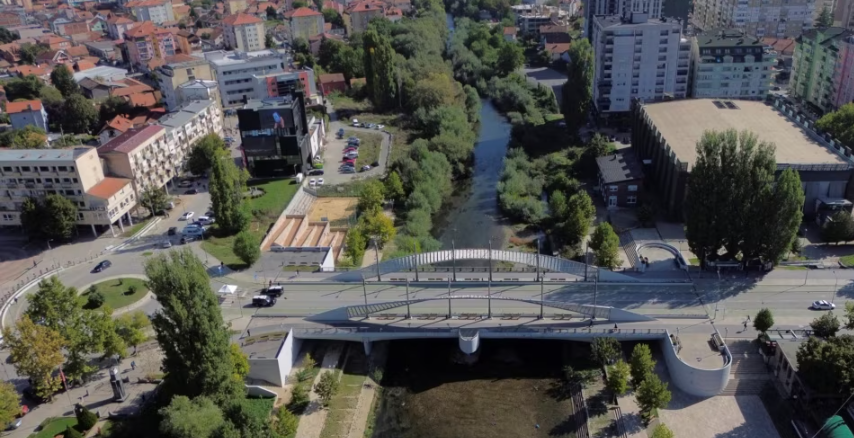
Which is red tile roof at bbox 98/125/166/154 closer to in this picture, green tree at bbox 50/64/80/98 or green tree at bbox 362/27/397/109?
green tree at bbox 362/27/397/109

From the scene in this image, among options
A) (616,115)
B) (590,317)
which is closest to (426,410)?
(590,317)

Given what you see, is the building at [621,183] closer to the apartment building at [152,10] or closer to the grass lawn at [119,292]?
the grass lawn at [119,292]

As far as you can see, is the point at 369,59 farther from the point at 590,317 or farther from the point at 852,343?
the point at 852,343

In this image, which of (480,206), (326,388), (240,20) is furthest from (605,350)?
(240,20)

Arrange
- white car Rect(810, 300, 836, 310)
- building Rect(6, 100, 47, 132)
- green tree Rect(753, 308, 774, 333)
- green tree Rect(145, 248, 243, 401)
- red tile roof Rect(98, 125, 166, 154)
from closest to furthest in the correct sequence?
green tree Rect(145, 248, 243, 401) < green tree Rect(753, 308, 774, 333) < white car Rect(810, 300, 836, 310) < red tile roof Rect(98, 125, 166, 154) < building Rect(6, 100, 47, 132)

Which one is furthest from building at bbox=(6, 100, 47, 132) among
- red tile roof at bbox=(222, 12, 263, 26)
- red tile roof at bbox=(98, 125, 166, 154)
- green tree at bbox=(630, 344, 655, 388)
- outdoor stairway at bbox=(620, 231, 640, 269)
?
green tree at bbox=(630, 344, 655, 388)

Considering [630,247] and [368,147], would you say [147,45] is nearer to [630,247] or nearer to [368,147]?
[368,147]

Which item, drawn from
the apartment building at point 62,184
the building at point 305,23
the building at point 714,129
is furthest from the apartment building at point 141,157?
the building at point 305,23
